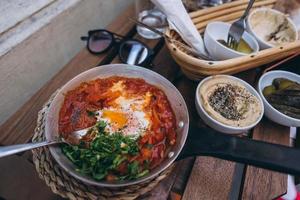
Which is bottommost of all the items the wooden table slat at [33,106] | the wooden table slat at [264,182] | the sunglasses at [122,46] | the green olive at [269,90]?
the wooden table slat at [264,182]

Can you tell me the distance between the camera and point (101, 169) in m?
0.71

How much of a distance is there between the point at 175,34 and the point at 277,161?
1.98ft

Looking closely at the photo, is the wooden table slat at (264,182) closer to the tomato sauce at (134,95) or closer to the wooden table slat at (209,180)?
the wooden table slat at (209,180)

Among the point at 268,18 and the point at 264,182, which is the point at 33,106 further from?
the point at 268,18

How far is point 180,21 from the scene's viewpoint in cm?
99

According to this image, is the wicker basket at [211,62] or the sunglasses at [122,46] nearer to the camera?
the wicker basket at [211,62]

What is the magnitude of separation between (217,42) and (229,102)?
26 cm

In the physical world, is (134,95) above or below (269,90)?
above

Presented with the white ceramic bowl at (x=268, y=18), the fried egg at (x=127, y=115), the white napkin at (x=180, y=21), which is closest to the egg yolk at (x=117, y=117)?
the fried egg at (x=127, y=115)

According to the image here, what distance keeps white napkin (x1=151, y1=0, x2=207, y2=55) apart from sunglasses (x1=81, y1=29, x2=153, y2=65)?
215 mm

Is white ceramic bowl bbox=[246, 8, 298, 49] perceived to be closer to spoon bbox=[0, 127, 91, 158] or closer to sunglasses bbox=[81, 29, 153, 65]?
sunglasses bbox=[81, 29, 153, 65]

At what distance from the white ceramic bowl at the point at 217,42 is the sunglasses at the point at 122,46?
272 mm

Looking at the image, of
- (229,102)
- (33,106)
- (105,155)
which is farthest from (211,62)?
(33,106)

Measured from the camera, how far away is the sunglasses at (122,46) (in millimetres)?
1175
